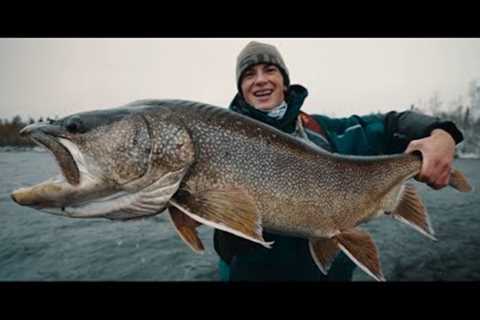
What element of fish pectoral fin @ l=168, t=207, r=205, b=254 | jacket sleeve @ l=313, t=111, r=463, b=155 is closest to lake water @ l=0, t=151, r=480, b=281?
jacket sleeve @ l=313, t=111, r=463, b=155

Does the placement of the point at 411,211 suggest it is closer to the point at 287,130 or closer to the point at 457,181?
the point at 457,181

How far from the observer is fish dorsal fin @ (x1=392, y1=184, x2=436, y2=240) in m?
2.44

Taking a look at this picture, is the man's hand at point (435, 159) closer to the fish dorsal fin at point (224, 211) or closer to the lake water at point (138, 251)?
the fish dorsal fin at point (224, 211)

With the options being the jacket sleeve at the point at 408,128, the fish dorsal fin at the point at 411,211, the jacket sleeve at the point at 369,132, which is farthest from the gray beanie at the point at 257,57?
the fish dorsal fin at the point at 411,211

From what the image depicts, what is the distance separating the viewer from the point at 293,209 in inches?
81.7

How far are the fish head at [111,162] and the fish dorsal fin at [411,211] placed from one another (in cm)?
144

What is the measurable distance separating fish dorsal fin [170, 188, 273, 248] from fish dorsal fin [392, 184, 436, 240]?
1.10 meters

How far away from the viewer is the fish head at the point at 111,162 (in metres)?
1.70

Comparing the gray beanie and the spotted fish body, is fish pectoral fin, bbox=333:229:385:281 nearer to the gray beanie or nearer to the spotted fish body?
the spotted fish body

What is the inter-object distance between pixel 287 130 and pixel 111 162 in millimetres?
1400

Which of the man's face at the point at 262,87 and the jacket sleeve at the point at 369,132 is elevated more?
the man's face at the point at 262,87

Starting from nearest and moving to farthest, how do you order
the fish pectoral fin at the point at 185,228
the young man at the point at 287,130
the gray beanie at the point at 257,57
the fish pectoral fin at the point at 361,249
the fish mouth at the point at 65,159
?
1. the fish mouth at the point at 65,159
2. the fish pectoral fin at the point at 185,228
3. the fish pectoral fin at the point at 361,249
4. the young man at the point at 287,130
5. the gray beanie at the point at 257,57
